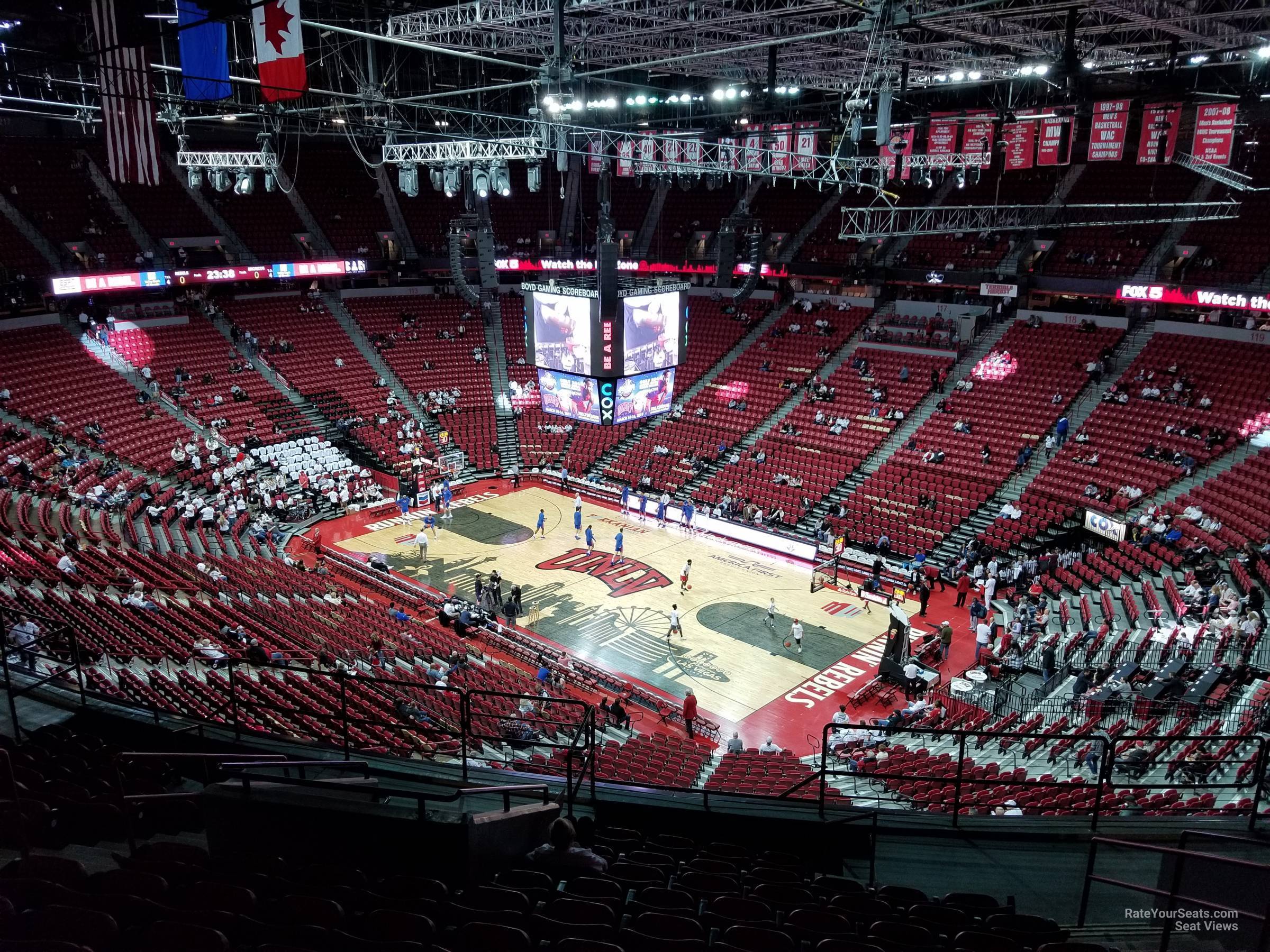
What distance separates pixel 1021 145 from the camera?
18.7 meters

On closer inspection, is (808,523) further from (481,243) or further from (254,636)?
(254,636)

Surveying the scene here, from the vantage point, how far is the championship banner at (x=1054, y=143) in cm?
1855

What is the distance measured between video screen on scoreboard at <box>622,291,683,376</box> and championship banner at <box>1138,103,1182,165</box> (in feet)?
33.6

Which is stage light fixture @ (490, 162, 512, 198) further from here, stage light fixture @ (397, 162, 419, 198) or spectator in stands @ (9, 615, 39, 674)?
spectator in stands @ (9, 615, 39, 674)

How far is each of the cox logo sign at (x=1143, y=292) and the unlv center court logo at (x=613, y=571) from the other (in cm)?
1676

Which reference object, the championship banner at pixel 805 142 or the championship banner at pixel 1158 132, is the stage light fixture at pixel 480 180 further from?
the championship banner at pixel 1158 132

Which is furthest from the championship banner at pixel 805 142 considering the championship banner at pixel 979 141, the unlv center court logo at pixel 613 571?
the unlv center court logo at pixel 613 571

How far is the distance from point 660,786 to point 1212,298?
941 inches

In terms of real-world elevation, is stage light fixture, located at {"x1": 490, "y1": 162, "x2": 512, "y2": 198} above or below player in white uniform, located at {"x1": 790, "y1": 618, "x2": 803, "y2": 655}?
above

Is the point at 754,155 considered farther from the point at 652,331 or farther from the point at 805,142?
the point at 652,331

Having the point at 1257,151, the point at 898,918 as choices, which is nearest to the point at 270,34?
the point at 898,918

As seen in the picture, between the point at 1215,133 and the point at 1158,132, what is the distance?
3.80 ft

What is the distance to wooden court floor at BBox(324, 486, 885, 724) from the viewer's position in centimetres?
1830

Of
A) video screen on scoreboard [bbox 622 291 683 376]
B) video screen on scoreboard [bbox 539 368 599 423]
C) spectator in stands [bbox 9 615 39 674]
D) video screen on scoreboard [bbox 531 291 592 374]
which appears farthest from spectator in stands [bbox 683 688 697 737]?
spectator in stands [bbox 9 615 39 674]
